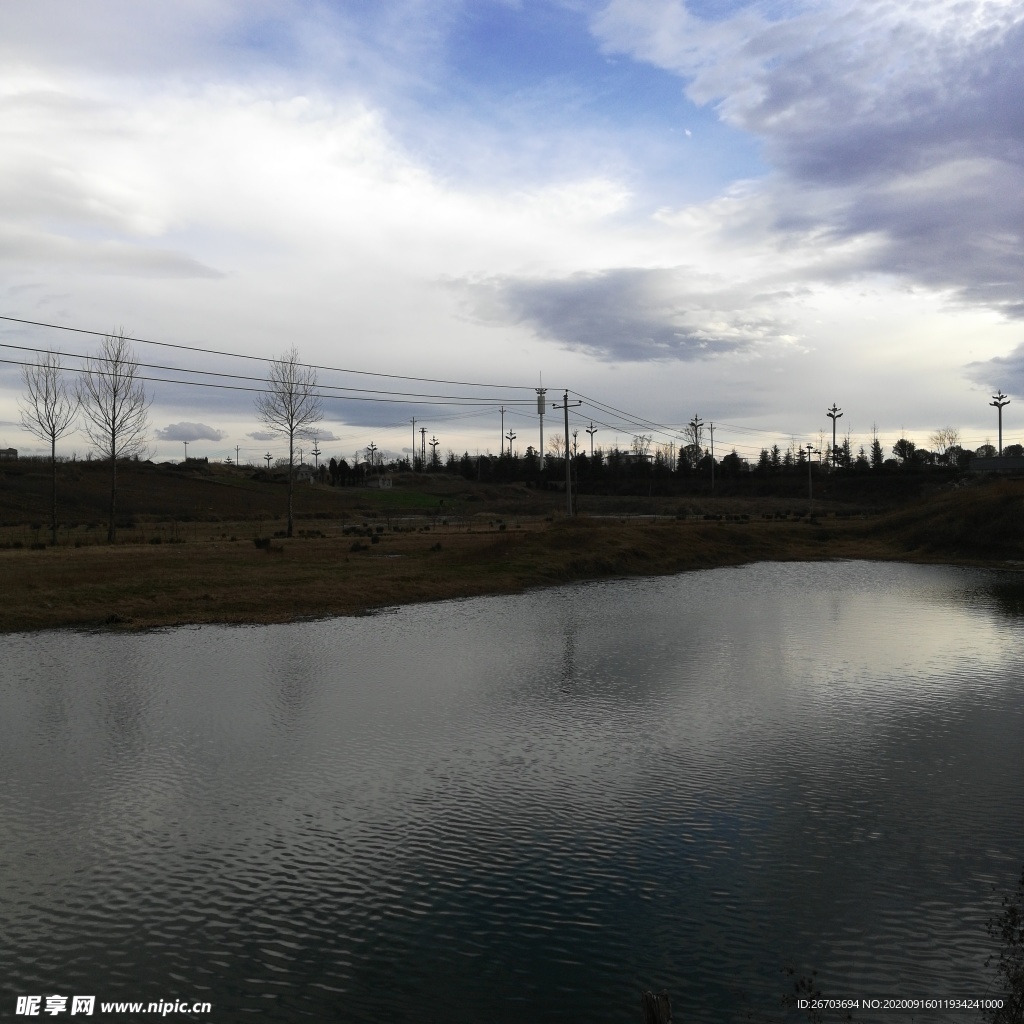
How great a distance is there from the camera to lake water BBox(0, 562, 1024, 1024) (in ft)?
20.3

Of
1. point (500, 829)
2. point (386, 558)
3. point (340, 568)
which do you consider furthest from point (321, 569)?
point (500, 829)

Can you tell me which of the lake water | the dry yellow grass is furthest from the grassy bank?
the lake water

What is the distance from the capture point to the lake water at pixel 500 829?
20.3 feet

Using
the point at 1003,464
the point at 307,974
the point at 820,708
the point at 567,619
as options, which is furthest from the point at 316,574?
the point at 1003,464

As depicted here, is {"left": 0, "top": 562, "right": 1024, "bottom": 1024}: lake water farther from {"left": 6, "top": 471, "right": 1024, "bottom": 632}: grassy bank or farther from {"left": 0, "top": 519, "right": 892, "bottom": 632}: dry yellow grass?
{"left": 6, "top": 471, "right": 1024, "bottom": 632}: grassy bank

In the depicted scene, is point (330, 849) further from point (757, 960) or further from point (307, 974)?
point (757, 960)

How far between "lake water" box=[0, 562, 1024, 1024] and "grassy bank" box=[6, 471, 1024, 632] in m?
6.45

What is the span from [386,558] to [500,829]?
27.0 m

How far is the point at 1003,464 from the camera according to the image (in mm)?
95938

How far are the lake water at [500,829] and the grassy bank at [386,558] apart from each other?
6.45 meters

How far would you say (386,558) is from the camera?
3512cm

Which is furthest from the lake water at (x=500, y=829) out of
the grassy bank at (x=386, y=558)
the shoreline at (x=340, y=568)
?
the grassy bank at (x=386, y=558)

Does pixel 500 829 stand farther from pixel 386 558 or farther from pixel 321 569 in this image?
pixel 386 558

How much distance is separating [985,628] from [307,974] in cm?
1996
